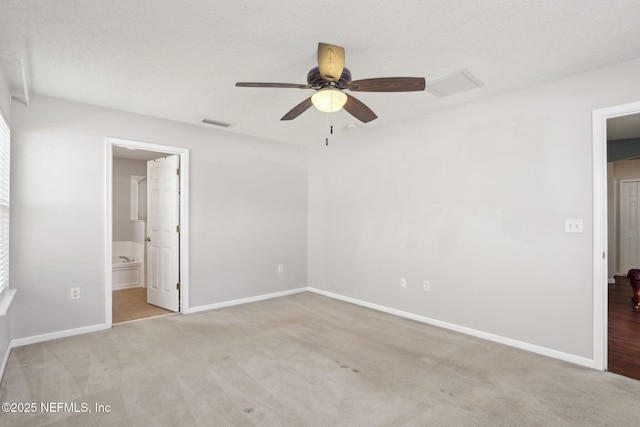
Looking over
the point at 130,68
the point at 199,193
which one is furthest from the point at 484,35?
the point at 199,193

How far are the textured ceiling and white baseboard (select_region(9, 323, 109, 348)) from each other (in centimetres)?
234

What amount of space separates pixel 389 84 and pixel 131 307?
437cm

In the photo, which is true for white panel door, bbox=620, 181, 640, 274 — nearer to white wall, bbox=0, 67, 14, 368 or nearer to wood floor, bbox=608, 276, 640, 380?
wood floor, bbox=608, 276, 640, 380

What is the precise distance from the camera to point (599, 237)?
2756mm

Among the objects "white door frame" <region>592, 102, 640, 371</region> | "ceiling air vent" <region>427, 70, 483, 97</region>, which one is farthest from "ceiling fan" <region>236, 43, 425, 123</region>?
"white door frame" <region>592, 102, 640, 371</region>

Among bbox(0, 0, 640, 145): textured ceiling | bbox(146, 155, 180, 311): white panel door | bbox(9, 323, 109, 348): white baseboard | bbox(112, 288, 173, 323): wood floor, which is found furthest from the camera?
bbox(146, 155, 180, 311): white panel door

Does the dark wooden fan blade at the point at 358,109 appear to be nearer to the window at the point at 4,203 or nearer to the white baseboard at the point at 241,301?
the window at the point at 4,203

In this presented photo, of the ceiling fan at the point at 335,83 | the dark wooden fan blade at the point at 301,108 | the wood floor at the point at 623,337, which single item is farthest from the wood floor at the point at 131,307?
the wood floor at the point at 623,337

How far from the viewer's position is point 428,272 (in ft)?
13.0

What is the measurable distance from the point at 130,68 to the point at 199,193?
1.95m

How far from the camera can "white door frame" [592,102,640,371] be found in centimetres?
274

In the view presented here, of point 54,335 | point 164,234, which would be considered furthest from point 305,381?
point 164,234

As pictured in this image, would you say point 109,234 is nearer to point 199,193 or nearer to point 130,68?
point 199,193

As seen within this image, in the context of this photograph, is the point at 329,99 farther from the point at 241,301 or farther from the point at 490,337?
the point at 241,301
